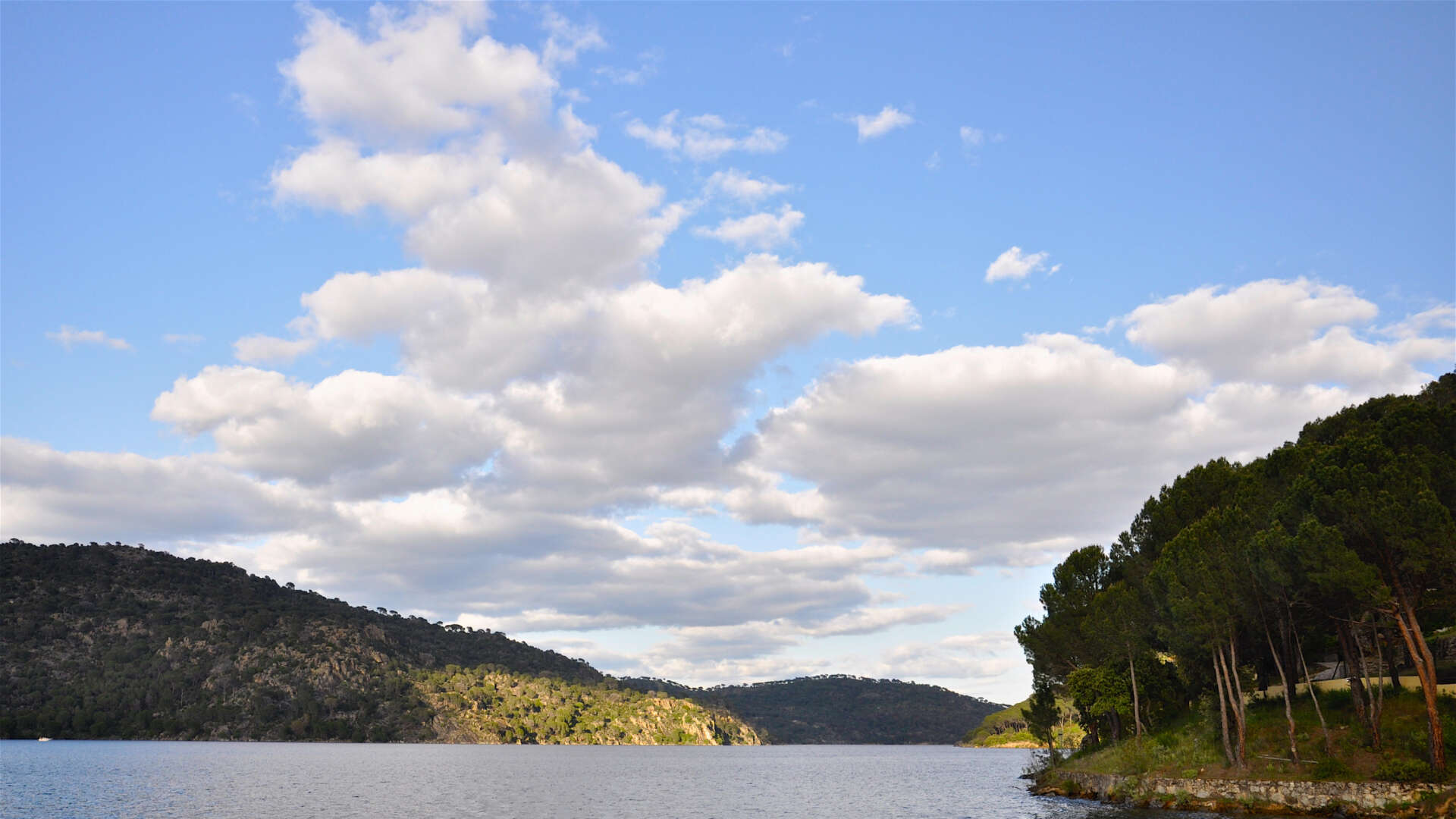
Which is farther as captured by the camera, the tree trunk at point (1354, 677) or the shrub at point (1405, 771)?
the tree trunk at point (1354, 677)

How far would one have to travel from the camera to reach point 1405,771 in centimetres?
4966

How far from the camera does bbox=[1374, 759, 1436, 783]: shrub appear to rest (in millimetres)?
48906

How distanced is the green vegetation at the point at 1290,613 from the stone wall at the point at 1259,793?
1047 millimetres

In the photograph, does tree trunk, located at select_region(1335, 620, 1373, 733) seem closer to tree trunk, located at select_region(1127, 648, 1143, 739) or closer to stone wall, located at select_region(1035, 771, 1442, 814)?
stone wall, located at select_region(1035, 771, 1442, 814)

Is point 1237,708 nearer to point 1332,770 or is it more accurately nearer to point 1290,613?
point 1332,770

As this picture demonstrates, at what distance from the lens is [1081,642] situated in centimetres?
8900

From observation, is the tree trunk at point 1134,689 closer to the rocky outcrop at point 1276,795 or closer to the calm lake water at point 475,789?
the rocky outcrop at point 1276,795

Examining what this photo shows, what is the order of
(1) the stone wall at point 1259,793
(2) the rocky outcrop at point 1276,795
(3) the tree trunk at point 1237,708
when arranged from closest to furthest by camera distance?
(2) the rocky outcrop at point 1276,795, (1) the stone wall at point 1259,793, (3) the tree trunk at point 1237,708

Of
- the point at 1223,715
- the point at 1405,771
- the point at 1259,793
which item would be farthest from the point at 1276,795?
the point at 1405,771

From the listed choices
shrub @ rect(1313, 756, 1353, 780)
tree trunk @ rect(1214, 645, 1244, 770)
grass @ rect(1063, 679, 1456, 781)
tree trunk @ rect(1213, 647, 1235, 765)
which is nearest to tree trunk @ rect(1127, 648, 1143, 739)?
grass @ rect(1063, 679, 1456, 781)

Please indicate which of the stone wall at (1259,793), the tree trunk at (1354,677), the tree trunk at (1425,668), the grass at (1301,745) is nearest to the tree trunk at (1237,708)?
the grass at (1301,745)

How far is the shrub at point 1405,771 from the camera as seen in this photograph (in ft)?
160

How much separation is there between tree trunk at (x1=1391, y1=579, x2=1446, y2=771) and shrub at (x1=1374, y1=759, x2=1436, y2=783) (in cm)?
50

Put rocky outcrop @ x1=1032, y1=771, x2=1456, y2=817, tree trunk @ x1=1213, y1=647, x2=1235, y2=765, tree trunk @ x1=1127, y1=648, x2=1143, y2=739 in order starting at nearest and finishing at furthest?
1. rocky outcrop @ x1=1032, y1=771, x2=1456, y2=817
2. tree trunk @ x1=1213, y1=647, x2=1235, y2=765
3. tree trunk @ x1=1127, y1=648, x2=1143, y2=739
